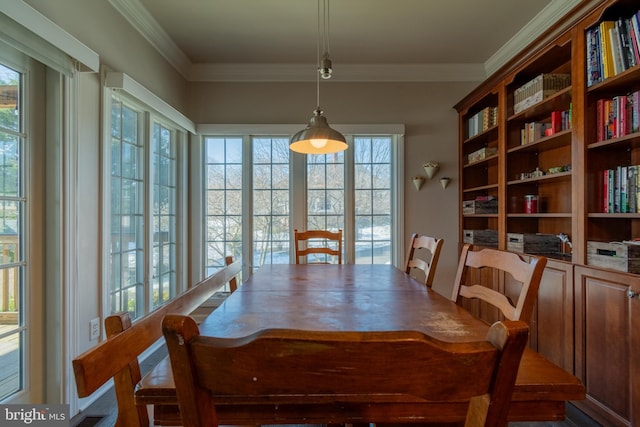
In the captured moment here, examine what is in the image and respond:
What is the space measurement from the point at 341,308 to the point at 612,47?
1.92m

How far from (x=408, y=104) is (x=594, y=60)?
5.42 ft

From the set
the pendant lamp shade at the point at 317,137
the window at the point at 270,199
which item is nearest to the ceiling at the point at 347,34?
the window at the point at 270,199

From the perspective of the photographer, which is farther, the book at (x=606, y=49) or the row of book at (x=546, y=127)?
the row of book at (x=546, y=127)

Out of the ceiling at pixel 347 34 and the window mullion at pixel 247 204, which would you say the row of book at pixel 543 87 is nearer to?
the ceiling at pixel 347 34

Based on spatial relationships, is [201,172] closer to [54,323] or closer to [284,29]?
[284,29]

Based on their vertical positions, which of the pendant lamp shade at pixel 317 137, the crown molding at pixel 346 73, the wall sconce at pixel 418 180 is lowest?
the wall sconce at pixel 418 180

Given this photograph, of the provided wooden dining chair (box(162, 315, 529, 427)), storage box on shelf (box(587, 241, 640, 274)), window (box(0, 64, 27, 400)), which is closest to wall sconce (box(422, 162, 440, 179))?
storage box on shelf (box(587, 241, 640, 274))

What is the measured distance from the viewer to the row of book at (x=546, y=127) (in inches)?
81.5

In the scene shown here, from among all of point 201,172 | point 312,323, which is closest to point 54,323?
point 312,323

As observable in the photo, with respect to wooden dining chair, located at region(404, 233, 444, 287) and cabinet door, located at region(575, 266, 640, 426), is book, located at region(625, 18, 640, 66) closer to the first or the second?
cabinet door, located at region(575, 266, 640, 426)

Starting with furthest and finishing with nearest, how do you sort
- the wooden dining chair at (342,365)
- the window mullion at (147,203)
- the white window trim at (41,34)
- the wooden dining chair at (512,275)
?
1. the window mullion at (147,203)
2. the white window trim at (41,34)
3. the wooden dining chair at (512,275)
4. the wooden dining chair at (342,365)

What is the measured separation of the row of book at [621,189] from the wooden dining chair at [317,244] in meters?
1.67

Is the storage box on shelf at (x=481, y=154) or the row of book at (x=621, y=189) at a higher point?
the storage box on shelf at (x=481, y=154)

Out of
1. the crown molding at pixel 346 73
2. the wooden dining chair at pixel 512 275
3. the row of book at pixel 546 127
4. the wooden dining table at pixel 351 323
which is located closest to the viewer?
the wooden dining table at pixel 351 323
